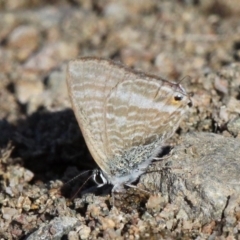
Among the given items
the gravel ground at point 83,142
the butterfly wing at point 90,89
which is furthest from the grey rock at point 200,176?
the butterfly wing at point 90,89

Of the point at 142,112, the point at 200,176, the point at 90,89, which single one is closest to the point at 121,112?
the point at 142,112

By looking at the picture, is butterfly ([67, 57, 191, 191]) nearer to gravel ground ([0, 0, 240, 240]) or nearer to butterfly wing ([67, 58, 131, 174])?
butterfly wing ([67, 58, 131, 174])

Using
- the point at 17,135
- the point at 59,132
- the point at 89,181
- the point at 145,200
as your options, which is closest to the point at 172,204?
the point at 145,200

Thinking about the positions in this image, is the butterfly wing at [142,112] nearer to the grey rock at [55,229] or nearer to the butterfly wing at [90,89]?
the butterfly wing at [90,89]

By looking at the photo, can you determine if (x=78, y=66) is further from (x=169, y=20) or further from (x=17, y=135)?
(x=169, y=20)

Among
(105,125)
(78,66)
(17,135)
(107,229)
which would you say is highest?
(78,66)

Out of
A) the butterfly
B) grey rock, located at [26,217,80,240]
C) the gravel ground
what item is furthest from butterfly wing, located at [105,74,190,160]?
grey rock, located at [26,217,80,240]
